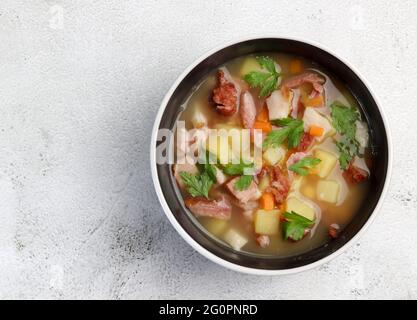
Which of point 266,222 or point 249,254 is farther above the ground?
point 266,222

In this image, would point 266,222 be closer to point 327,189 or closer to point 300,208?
point 300,208

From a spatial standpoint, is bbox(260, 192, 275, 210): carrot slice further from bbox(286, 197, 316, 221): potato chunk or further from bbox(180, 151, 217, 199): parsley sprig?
bbox(180, 151, 217, 199): parsley sprig

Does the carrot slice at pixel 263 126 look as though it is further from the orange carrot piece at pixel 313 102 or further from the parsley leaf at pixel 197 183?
the parsley leaf at pixel 197 183

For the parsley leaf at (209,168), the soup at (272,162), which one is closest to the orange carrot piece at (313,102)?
the soup at (272,162)

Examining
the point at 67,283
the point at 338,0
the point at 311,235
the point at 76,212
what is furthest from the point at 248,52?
the point at 67,283

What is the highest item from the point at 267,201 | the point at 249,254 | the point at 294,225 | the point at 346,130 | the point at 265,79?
the point at 265,79

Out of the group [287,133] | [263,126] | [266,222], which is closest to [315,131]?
[287,133]
